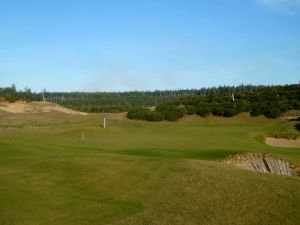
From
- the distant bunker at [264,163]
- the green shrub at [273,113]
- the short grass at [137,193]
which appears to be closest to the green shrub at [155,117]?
the green shrub at [273,113]

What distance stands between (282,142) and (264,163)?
1997 centimetres

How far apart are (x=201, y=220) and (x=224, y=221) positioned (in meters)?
0.61

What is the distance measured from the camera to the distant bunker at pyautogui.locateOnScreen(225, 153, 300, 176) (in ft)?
86.0

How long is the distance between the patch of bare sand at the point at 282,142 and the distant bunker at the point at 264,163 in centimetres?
1836

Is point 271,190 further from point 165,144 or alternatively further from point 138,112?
point 138,112

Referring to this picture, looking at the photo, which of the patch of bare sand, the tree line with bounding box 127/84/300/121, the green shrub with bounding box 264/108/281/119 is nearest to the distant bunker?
the patch of bare sand

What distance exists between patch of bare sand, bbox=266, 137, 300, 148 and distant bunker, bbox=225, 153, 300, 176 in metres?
18.4

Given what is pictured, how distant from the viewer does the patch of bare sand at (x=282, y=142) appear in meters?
45.5

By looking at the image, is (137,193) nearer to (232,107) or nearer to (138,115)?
(232,107)

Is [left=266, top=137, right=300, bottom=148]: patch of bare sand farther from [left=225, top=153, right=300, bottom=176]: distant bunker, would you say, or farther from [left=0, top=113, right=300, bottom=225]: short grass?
[left=0, top=113, right=300, bottom=225]: short grass

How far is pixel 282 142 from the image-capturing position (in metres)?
46.2

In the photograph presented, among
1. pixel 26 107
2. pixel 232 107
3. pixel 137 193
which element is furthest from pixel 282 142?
pixel 26 107

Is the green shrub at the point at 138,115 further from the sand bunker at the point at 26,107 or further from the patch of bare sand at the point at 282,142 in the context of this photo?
the patch of bare sand at the point at 282,142

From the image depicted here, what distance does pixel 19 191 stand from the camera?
16906 mm
